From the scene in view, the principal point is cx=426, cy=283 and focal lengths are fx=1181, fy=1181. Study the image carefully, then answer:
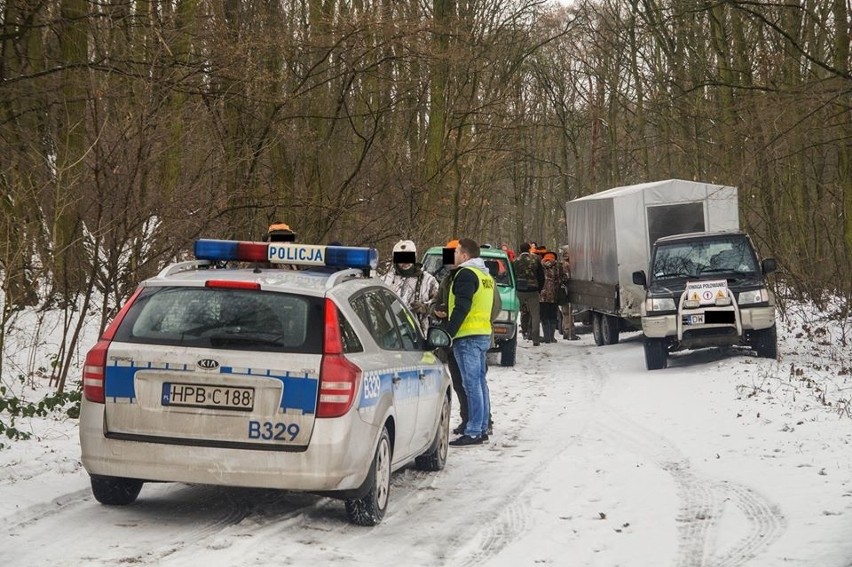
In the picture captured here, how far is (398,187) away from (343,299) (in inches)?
783

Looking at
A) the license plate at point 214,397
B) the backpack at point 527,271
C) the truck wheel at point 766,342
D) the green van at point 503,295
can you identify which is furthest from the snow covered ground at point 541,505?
the backpack at point 527,271

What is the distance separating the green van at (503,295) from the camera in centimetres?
1938

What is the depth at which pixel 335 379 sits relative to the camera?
6.71m

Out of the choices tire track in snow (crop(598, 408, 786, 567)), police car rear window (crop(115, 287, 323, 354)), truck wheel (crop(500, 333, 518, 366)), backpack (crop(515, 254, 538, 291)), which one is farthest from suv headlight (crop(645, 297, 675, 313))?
police car rear window (crop(115, 287, 323, 354))

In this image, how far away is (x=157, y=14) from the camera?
42.1 feet

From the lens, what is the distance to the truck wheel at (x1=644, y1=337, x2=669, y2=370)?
1838cm

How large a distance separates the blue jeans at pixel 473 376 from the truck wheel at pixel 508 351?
854 cm

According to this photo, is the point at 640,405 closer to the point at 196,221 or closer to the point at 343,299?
the point at 196,221

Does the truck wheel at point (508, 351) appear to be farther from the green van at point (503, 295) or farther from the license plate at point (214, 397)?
the license plate at point (214, 397)

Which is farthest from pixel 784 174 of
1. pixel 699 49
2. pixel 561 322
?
A: pixel 561 322

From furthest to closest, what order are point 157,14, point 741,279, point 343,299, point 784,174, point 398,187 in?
point 784,174, point 398,187, point 741,279, point 157,14, point 343,299

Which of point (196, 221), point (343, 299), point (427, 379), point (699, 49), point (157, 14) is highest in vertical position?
point (699, 49)

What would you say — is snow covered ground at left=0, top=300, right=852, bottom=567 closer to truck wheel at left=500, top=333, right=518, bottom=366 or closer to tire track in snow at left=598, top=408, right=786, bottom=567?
tire track in snow at left=598, top=408, right=786, bottom=567

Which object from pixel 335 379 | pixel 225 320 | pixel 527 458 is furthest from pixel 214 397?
pixel 527 458
